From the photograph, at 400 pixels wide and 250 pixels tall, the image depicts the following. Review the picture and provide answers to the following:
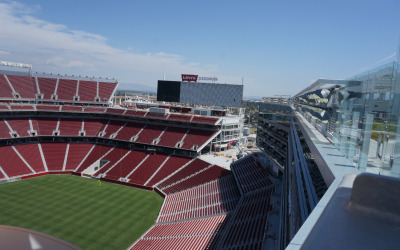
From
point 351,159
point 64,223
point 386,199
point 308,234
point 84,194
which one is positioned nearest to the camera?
point 308,234

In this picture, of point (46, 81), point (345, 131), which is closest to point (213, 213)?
point (345, 131)

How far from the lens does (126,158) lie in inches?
1374

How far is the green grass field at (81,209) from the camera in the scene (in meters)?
19.6

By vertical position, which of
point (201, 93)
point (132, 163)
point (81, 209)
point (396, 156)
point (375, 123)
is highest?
point (201, 93)

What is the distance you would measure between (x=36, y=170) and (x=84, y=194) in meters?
9.65

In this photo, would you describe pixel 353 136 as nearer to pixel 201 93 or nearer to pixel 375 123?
pixel 375 123

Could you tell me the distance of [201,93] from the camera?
41375 mm

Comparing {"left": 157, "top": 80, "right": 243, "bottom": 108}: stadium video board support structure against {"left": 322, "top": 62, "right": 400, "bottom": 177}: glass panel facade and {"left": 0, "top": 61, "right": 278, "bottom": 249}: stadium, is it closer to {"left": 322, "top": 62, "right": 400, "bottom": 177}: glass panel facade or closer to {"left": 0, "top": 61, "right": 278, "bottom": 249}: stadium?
{"left": 0, "top": 61, "right": 278, "bottom": 249}: stadium

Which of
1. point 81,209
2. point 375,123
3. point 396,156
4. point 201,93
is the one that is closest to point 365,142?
point 375,123

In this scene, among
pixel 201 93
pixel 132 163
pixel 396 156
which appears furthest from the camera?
pixel 201 93

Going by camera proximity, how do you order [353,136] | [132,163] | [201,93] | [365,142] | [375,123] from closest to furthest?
[375,123], [365,142], [353,136], [132,163], [201,93]

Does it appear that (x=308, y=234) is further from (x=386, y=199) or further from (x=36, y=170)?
(x=36, y=170)

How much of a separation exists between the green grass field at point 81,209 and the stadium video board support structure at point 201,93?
17978 millimetres

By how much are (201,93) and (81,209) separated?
80.1ft
